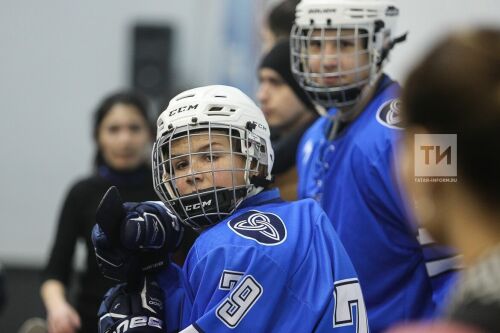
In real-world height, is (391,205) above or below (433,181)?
below

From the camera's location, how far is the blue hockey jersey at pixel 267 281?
2598mm

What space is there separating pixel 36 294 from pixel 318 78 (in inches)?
315

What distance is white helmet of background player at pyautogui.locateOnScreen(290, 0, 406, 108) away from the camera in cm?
365

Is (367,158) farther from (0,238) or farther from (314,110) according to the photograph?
(0,238)

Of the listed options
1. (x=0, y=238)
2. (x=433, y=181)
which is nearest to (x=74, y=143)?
(x=0, y=238)

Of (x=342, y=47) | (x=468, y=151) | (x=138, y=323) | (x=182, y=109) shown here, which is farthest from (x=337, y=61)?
(x=468, y=151)

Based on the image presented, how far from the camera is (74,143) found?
1221 cm

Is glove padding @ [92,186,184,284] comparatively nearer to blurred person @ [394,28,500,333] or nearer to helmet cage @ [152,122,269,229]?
helmet cage @ [152,122,269,229]

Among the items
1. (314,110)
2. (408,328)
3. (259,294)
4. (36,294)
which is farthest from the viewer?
(36,294)

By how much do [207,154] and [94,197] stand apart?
1.99 m

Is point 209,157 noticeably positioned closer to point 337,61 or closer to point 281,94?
point 337,61

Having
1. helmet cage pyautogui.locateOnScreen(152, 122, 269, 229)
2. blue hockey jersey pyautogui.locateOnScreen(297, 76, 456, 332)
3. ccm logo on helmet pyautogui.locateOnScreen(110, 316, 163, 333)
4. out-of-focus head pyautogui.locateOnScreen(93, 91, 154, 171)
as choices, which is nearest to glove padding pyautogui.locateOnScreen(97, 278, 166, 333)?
ccm logo on helmet pyautogui.locateOnScreen(110, 316, 163, 333)

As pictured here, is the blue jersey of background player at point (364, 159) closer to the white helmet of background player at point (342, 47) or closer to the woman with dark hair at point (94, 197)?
the white helmet of background player at point (342, 47)

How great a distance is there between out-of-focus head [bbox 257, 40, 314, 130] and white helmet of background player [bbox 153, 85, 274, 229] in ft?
5.35
